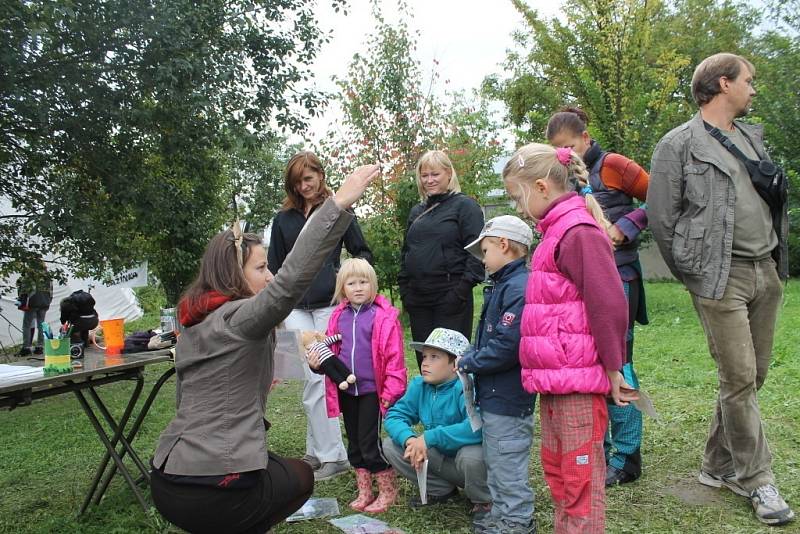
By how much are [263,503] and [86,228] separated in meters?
4.28

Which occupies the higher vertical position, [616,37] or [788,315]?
[616,37]

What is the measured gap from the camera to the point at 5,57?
5.05 m

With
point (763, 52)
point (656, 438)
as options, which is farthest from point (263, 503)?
point (763, 52)

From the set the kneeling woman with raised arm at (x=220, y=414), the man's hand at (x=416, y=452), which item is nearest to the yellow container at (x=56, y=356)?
the kneeling woman with raised arm at (x=220, y=414)

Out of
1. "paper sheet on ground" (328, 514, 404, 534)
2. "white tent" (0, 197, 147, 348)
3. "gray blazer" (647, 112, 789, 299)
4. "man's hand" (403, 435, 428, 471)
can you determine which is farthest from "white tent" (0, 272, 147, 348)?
"gray blazer" (647, 112, 789, 299)

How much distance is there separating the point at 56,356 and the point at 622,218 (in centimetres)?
284

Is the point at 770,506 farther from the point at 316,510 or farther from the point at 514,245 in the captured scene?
the point at 316,510

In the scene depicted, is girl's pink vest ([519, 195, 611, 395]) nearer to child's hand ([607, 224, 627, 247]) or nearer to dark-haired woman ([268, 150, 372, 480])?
child's hand ([607, 224, 627, 247])

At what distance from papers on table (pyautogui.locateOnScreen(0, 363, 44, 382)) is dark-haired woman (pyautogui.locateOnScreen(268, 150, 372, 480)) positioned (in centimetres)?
149

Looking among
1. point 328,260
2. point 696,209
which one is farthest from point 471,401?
point 328,260

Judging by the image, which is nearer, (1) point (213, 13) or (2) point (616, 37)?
(1) point (213, 13)

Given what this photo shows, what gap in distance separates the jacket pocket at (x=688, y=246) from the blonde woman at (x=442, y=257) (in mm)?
1238

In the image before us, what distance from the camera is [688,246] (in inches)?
127

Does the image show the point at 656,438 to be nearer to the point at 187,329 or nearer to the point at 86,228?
the point at 187,329
